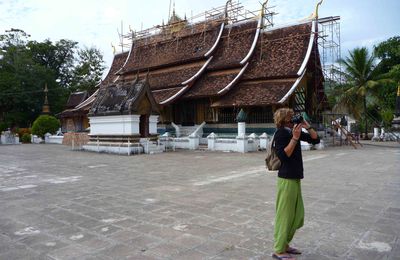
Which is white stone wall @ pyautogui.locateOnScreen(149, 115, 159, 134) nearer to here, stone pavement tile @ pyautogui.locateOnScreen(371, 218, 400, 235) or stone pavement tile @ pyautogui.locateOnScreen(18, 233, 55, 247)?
stone pavement tile @ pyautogui.locateOnScreen(18, 233, 55, 247)

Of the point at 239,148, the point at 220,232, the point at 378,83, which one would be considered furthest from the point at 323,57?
the point at 220,232

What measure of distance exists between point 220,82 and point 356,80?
13933 millimetres

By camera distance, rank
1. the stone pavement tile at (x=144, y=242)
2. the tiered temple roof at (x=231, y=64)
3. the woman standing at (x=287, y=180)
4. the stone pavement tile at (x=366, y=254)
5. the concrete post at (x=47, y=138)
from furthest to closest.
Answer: the concrete post at (x=47, y=138) < the tiered temple roof at (x=231, y=64) < the stone pavement tile at (x=144, y=242) < the stone pavement tile at (x=366, y=254) < the woman standing at (x=287, y=180)

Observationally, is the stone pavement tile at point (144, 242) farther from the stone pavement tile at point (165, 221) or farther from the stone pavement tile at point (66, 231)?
the stone pavement tile at point (66, 231)

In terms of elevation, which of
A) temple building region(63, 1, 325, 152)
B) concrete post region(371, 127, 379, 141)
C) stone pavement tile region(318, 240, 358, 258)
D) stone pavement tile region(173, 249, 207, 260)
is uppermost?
temple building region(63, 1, 325, 152)

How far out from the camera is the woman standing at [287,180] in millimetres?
3441

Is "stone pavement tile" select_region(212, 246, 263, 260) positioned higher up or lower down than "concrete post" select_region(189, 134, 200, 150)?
lower down

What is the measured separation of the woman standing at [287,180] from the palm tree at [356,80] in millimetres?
26558

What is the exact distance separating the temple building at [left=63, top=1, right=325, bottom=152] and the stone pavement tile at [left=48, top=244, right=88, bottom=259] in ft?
42.5

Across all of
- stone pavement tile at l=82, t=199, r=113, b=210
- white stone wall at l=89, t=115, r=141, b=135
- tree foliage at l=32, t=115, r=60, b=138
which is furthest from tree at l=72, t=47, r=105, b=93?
stone pavement tile at l=82, t=199, r=113, b=210

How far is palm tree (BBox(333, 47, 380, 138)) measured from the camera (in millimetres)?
27766

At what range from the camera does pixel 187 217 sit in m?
5.06

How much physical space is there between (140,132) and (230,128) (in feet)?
19.0

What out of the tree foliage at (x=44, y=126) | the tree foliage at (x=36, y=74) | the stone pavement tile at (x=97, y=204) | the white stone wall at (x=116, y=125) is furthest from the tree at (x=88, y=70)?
the stone pavement tile at (x=97, y=204)
